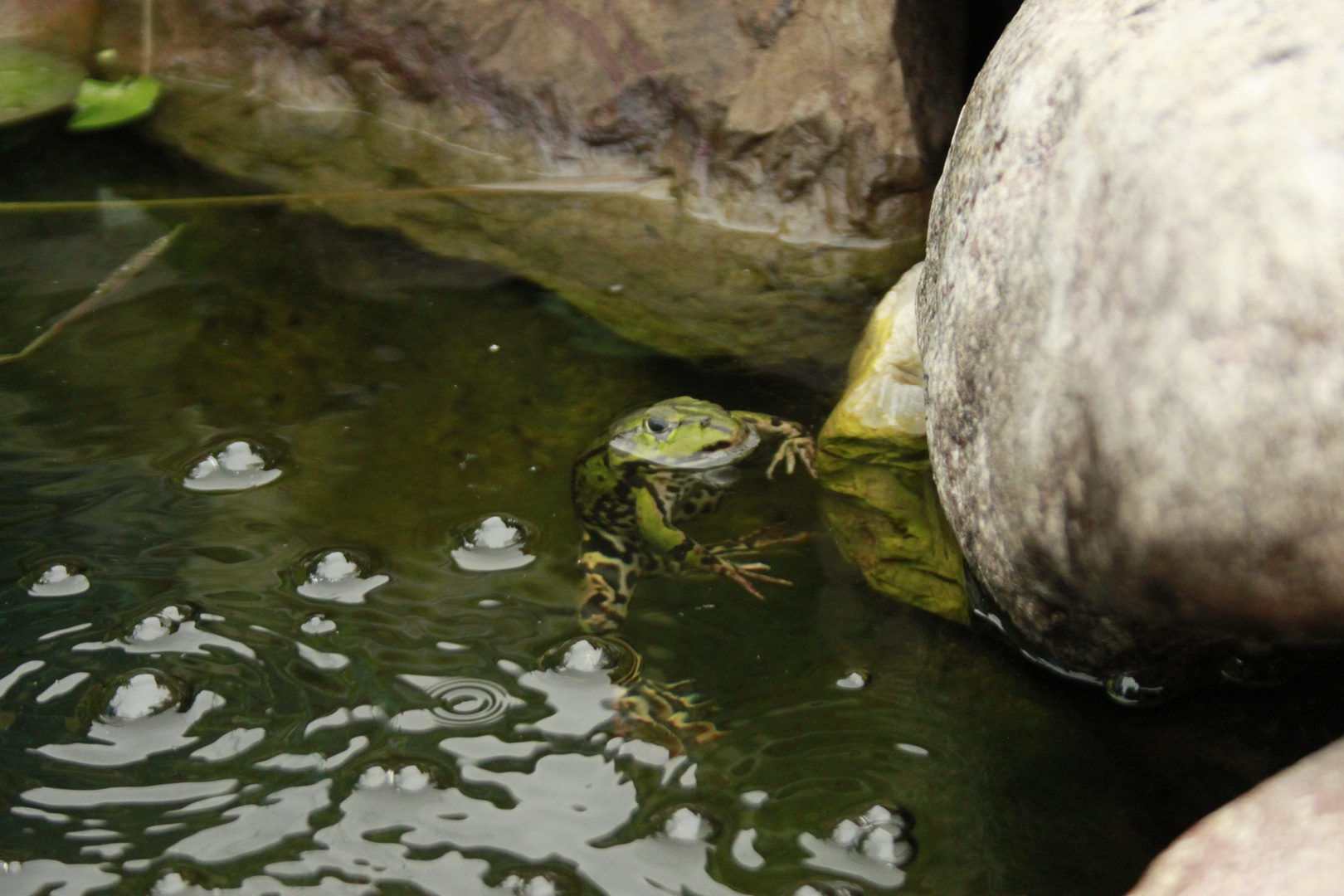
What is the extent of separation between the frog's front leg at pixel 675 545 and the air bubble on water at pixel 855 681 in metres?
0.30

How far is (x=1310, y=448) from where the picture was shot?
67.5 inches

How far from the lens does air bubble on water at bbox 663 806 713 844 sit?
2064 mm

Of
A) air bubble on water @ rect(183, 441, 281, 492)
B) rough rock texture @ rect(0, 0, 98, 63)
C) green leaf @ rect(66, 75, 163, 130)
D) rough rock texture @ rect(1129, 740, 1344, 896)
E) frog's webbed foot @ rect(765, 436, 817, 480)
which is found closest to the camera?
rough rock texture @ rect(1129, 740, 1344, 896)

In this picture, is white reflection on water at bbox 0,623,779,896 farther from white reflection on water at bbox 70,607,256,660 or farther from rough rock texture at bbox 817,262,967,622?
rough rock texture at bbox 817,262,967,622

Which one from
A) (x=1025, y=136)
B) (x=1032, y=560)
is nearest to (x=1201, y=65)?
(x=1025, y=136)

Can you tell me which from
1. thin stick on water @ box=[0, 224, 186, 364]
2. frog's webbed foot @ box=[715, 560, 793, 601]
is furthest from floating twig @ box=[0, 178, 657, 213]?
frog's webbed foot @ box=[715, 560, 793, 601]

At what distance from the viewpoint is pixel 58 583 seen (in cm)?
256

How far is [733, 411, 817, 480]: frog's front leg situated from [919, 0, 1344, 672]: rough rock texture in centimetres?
61

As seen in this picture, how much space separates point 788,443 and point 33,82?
11.6ft

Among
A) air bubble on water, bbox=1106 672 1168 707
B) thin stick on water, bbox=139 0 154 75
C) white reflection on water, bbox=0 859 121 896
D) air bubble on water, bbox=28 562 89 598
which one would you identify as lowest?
white reflection on water, bbox=0 859 121 896

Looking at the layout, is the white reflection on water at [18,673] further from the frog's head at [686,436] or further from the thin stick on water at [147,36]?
the thin stick on water at [147,36]

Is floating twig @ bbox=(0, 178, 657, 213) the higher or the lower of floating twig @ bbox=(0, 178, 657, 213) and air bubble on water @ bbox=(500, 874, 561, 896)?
the higher

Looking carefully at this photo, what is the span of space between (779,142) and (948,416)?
184cm

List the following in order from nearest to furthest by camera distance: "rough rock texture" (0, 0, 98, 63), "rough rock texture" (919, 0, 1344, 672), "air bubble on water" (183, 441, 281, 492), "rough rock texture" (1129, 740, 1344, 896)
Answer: "rough rock texture" (1129, 740, 1344, 896)
"rough rock texture" (919, 0, 1344, 672)
"air bubble on water" (183, 441, 281, 492)
"rough rock texture" (0, 0, 98, 63)
